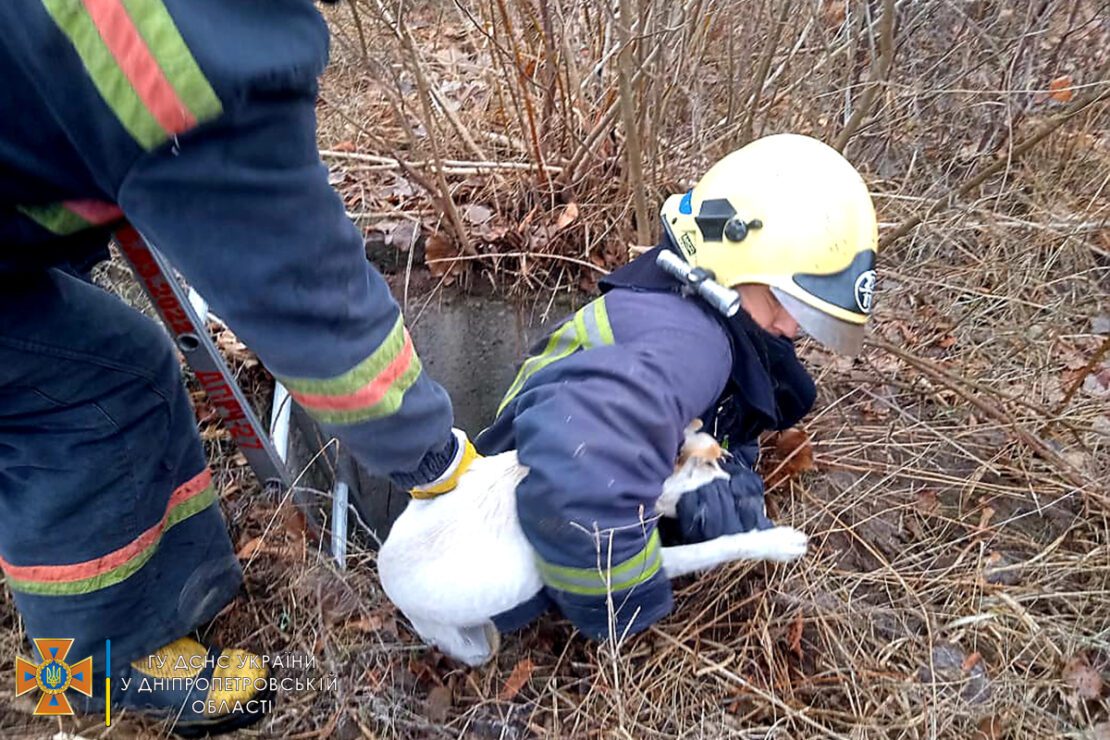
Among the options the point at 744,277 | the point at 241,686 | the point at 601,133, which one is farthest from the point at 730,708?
the point at 601,133

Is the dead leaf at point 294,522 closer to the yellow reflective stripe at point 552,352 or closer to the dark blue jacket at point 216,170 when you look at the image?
the yellow reflective stripe at point 552,352

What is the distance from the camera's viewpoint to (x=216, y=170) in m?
1.05

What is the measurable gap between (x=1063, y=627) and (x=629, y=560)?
1.35 metres

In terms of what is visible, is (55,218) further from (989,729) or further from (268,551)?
(989,729)

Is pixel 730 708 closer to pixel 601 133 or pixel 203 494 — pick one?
pixel 203 494

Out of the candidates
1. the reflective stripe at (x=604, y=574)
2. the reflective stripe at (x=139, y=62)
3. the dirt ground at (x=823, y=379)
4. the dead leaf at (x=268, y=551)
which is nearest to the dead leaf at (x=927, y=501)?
the dirt ground at (x=823, y=379)

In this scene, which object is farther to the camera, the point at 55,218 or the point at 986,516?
the point at 986,516

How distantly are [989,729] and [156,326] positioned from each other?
7.91 ft

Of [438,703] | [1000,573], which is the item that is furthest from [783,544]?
[438,703]

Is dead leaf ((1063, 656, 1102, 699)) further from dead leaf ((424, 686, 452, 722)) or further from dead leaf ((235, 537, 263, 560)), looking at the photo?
dead leaf ((235, 537, 263, 560))

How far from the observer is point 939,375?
8.68ft

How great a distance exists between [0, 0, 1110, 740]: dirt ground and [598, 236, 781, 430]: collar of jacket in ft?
1.62

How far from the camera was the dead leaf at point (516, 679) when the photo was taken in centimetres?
216

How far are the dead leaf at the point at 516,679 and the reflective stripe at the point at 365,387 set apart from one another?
113 centimetres
